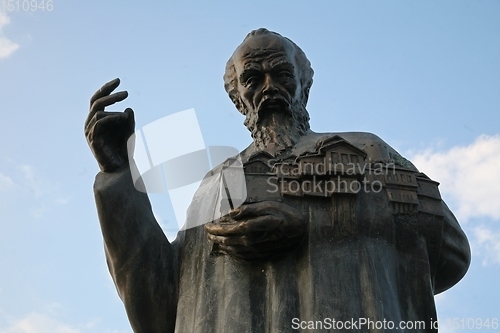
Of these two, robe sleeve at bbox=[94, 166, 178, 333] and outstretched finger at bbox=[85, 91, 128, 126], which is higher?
outstretched finger at bbox=[85, 91, 128, 126]

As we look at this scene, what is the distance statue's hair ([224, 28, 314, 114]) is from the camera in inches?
287

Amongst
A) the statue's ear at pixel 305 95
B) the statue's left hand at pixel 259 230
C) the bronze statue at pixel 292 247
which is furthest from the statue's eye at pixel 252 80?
the statue's left hand at pixel 259 230

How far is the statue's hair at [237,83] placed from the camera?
7293 millimetres

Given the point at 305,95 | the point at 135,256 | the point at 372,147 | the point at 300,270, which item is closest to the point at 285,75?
the point at 305,95

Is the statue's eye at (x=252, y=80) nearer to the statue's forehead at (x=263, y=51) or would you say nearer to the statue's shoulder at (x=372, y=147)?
the statue's forehead at (x=263, y=51)

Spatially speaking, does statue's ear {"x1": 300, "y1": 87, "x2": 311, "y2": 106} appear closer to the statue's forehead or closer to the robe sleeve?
the statue's forehead

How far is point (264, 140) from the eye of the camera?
6.98 m

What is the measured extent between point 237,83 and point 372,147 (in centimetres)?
139

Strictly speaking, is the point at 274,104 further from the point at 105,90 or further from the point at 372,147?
the point at 105,90

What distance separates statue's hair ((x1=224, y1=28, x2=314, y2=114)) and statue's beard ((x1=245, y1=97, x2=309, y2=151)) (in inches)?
10.2

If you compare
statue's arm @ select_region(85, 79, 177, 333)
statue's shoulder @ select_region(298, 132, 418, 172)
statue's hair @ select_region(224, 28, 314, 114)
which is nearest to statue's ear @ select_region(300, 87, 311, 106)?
statue's hair @ select_region(224, 28, 314, 114)

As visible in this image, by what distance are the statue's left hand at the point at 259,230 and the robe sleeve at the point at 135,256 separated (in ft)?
1.94

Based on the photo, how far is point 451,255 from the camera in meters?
6.22

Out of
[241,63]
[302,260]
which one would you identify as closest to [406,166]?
[302,260]
